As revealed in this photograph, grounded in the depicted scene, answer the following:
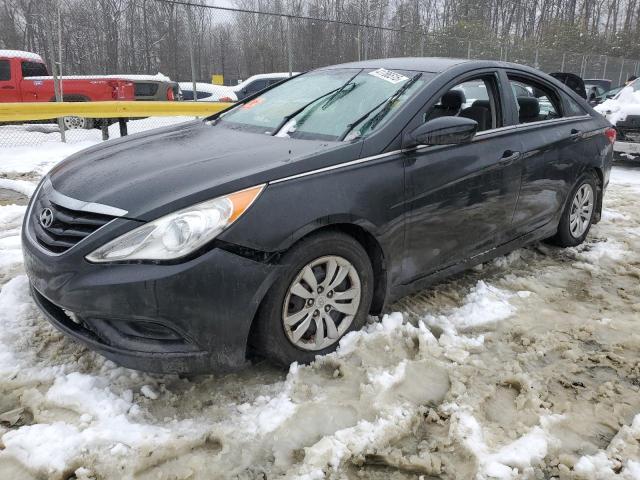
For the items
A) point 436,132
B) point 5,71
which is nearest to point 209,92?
point 5,71

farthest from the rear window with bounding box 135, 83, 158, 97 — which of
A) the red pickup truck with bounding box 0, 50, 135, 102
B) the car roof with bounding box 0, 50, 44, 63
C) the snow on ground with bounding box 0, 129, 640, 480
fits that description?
the snow on ground with bounding box 0, 129, 640, 480

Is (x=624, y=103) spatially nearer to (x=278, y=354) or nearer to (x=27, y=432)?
(x=278, y=354)

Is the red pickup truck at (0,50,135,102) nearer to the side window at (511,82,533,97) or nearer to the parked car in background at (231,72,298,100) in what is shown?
the parked car in background at (231,72,298,100)

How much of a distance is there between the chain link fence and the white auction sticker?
7725mm

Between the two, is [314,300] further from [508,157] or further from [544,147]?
[544,147]

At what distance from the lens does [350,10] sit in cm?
1795

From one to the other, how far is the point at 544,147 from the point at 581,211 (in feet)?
3.41

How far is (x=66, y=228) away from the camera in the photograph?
7.86ft

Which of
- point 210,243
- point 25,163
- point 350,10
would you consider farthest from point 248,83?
point 210,243

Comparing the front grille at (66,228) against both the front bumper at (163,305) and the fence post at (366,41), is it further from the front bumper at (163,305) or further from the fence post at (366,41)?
the fence post at (366,41)

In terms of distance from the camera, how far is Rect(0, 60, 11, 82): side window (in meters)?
13.5

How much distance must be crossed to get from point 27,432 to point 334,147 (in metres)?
1.86

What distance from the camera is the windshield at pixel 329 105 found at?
300 centimetres

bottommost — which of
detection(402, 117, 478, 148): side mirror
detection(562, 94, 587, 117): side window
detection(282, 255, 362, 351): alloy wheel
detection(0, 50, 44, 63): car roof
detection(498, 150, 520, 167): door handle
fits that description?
detection(282, 255, 362, 351): alloy wheel
